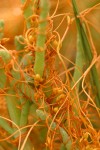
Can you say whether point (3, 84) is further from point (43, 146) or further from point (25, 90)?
point (43, 146)

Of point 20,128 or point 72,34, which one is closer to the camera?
point 20,128

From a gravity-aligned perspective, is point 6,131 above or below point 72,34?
below

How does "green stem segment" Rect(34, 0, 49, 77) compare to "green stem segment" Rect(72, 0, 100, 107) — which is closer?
"green stem segment" Rect(34, 0, 49, 77)

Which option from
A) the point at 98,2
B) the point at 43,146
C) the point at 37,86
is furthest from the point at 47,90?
the point at 98,2

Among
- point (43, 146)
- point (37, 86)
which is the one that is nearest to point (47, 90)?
point (37, 86)

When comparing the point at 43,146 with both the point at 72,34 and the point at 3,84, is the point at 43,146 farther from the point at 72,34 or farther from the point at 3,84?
the point at 72,34

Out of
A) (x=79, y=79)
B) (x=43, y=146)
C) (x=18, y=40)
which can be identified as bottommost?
(x=43, y=146)

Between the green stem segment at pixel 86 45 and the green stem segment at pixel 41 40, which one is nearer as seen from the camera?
the green stem segment at pixel 41 40
